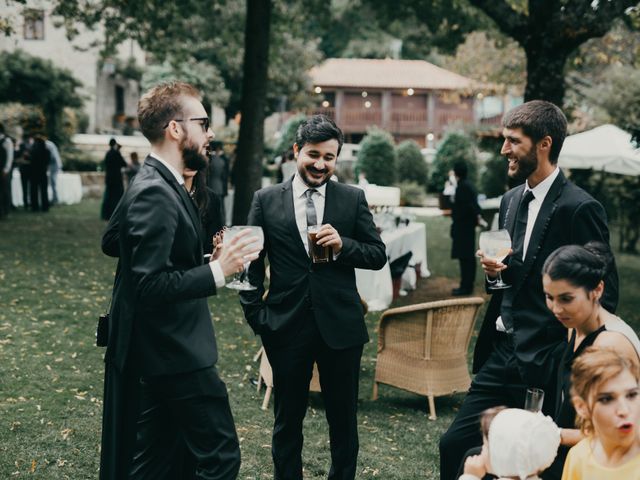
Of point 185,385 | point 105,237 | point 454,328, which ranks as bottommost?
point 454,328

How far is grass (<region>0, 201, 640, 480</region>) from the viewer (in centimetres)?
564

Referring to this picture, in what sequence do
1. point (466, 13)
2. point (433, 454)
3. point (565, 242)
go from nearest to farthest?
point (565, 242)
point (433, 454)
point (466, 13)

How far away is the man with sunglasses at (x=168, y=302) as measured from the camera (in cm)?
338

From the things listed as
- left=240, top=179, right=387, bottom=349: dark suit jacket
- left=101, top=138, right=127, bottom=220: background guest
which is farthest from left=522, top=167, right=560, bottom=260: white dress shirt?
left=101, top=138, right=127, bottom=220: background guest

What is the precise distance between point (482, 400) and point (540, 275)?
682 millimetres

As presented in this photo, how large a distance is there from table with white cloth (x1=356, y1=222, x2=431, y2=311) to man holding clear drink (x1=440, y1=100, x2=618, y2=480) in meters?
6.84

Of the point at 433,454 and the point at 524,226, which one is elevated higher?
the point at 524,226

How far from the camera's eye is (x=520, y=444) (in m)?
2.68

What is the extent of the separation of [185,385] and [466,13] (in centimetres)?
1593

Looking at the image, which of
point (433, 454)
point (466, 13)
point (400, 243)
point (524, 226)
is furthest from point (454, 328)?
point (466, 13)

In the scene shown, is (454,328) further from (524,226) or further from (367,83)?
(367,83)

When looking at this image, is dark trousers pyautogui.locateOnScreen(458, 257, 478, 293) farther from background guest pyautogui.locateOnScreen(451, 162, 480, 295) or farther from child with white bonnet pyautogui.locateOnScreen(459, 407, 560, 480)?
child with white bonnet pyautogui.locateOnScreen(459, 407, 560, 480)

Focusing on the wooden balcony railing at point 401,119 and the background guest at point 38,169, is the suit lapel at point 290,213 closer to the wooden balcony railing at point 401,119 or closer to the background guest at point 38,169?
the background guest at point 38,169

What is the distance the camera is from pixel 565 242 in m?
3.93
